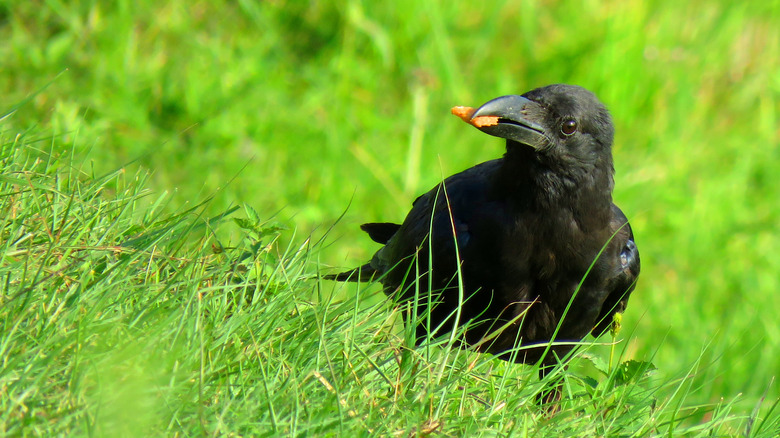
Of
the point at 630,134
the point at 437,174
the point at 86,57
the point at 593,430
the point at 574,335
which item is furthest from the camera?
the point at 630,134

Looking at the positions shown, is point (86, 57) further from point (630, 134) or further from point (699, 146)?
point (699, 146)

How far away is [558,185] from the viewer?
3.23 metres

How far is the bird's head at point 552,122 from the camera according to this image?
3.13m

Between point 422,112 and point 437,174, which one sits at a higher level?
point 422,112

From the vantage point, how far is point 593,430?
2.41 metres

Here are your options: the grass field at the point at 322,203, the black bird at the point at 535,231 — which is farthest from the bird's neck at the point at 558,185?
the grass field at the point at 322,203

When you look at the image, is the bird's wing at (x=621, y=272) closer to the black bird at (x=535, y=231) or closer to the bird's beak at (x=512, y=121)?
the black bird at (x=535, y=231)

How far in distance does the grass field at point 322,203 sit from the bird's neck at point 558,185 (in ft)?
2.10

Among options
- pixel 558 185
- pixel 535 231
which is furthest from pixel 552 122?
pixel 535 231

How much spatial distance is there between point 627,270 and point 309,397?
174cm

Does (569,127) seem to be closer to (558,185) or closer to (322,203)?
(558,185)

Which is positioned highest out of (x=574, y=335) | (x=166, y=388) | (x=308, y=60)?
(x=308, y=60)

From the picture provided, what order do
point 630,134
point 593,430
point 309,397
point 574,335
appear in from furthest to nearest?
point 630,134, point 574,335, point 593,430, point 309,397

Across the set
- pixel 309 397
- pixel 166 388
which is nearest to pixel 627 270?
pixel 309 397
